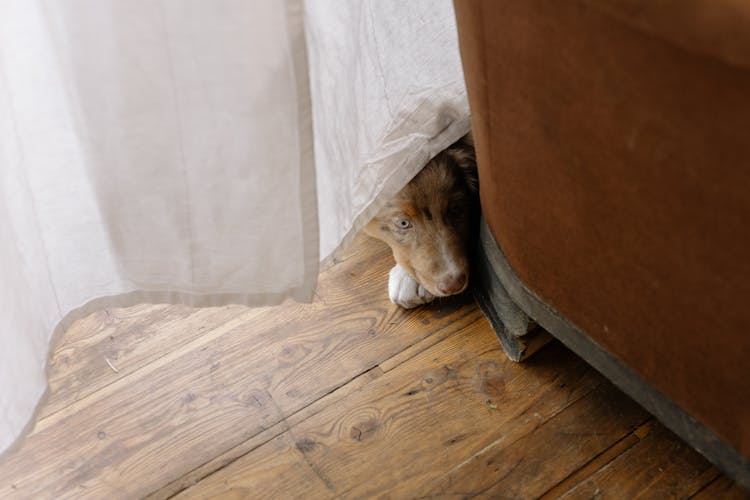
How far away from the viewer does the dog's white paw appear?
→ 1.69 metres

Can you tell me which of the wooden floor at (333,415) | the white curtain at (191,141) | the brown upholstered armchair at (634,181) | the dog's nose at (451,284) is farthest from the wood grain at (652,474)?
the white curtain at (191,141)

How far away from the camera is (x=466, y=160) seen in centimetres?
168

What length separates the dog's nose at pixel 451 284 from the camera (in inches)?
64.6

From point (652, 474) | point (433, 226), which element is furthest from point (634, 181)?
point (433, 226)

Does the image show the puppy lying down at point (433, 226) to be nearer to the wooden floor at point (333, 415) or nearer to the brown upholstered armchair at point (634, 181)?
the wooden floor at point (333, 415)

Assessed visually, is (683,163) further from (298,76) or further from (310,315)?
(310,315)

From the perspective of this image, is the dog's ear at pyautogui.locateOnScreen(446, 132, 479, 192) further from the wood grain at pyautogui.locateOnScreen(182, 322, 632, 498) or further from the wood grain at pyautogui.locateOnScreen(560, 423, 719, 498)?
the wood grain at pyautogui.locateOnScreen(560, 423, 719, 498)

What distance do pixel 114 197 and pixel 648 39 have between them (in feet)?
2.70

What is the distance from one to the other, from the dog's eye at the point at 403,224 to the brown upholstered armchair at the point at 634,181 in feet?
1.11

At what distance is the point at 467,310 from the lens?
1.71 m

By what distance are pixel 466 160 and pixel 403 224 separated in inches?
7.3

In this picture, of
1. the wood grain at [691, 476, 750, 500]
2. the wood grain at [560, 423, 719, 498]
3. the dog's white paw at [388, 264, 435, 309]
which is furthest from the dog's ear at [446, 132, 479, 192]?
the wood grain at [691, 476, 750, 500]

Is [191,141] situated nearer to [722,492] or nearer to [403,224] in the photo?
[403,224]

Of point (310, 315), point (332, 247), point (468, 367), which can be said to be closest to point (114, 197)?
point (332, 247)
